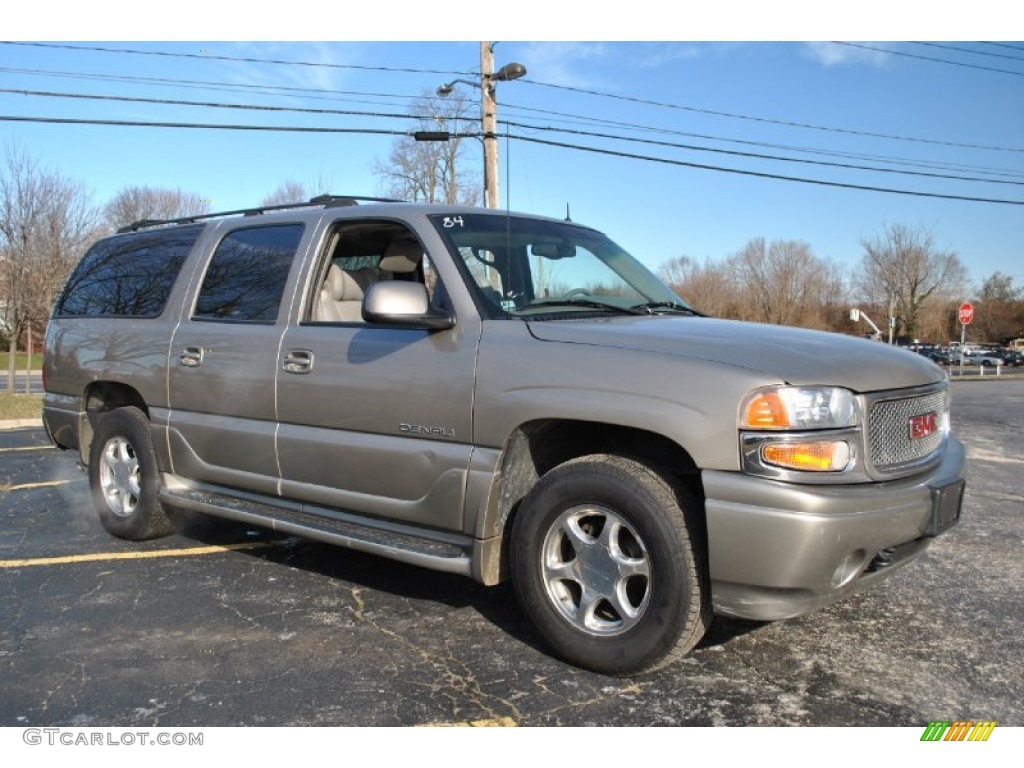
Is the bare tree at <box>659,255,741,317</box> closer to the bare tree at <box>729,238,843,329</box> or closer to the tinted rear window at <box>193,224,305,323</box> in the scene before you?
the bare tree at <box>729,238,843,329</box>

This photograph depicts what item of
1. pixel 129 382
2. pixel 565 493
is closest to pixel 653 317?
pixel 565 493

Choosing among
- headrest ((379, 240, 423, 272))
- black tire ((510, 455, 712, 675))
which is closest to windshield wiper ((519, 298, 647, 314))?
black tire ((510, 455, 712, 675))

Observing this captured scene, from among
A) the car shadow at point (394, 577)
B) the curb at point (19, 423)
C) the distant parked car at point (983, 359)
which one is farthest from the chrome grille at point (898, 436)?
the distant parked car at point (983, 359)

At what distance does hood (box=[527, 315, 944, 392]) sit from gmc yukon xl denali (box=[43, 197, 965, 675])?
0.06ft

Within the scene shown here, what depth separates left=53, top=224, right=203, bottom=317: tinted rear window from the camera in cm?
503

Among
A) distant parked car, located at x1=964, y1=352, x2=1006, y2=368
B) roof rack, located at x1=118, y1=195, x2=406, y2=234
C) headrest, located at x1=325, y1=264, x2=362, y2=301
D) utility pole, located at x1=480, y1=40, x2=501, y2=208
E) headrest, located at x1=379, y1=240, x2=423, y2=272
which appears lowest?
distant parked car, located at x1=964, y1=352, x2=1006, y2=368

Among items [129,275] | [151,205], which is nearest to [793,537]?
[129,275]

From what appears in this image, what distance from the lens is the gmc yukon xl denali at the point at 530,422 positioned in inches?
110

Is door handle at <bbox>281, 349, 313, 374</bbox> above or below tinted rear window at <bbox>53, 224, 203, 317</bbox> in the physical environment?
below

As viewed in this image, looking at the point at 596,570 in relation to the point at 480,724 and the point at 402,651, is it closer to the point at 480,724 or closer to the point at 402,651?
the point at 480,724

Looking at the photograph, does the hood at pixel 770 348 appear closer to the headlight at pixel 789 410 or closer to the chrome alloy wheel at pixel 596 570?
the headlight at pixel 789 410

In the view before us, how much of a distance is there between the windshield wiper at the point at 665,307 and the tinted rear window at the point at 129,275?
285 cm
